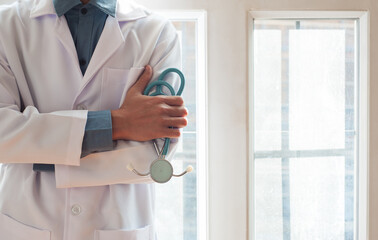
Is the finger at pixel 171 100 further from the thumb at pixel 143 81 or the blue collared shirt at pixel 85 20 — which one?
the blue collared shirt at pixel 85 20

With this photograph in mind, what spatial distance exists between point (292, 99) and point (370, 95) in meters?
0.28

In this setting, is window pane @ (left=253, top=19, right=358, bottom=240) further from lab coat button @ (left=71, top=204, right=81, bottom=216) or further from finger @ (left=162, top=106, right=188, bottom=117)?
lab coat button @ (left=71, top=204, right=81, bottom=216)

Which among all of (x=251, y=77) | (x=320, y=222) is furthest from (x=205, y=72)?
(x=320, y=222)

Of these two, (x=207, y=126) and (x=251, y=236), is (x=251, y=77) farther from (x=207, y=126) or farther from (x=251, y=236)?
(x=251, y=236)

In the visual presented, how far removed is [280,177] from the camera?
64.4 inches

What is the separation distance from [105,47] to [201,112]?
0.50 meters

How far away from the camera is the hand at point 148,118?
3.67 ft

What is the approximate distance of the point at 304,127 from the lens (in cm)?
162

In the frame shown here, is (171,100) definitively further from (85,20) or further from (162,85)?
(85,20)

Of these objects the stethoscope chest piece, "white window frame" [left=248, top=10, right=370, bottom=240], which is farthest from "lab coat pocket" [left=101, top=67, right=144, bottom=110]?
"white window frame" [left=248, top=10, right=370, bottom=240]

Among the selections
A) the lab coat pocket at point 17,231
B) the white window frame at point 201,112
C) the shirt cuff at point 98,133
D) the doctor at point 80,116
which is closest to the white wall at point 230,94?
the white window frame at point 201,112

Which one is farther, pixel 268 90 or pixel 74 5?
pixel 268 90

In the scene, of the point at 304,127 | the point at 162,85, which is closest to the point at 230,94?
the point at 304,127

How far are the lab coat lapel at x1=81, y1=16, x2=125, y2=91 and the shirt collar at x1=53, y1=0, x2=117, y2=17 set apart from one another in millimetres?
37
